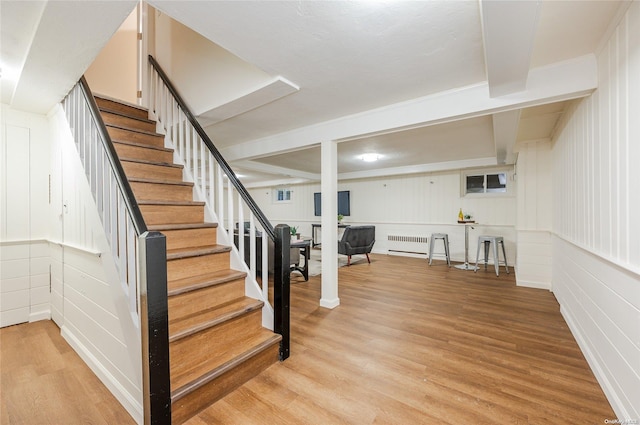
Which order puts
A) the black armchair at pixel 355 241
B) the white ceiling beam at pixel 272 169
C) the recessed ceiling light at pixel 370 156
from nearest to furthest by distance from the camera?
1. the recessed ceiling light at pixel 370 156
2. the white ceiling beam at pixel 272 169
3. the black armchair at pixel 355 241

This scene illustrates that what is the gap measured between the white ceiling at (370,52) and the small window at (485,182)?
308 cm

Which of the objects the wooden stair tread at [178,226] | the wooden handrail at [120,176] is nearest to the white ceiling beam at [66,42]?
the wooden handrail at [120,176]

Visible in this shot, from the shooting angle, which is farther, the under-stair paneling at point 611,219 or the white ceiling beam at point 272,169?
the white ceiling beam at point 272,169

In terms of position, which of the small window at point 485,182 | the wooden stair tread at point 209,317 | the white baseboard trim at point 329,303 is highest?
the small window at point 485,182

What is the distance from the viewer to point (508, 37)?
1398 mm

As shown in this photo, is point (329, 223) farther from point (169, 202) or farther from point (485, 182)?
point (485, 182)

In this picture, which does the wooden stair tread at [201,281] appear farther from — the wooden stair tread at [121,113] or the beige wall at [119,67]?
the beige wall at [119,67]

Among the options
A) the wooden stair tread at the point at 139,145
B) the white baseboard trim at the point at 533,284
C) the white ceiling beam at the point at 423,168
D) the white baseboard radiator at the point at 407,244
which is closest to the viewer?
the wooden stair tread at the point at 139,145

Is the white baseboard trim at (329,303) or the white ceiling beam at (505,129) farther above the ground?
Answer: the white ceiling beam at (505,129)

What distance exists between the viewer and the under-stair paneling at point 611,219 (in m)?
1.38

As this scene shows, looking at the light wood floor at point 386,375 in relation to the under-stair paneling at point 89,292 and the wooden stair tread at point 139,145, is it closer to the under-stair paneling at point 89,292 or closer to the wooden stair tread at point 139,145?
the under-stair paneling at point 89,292

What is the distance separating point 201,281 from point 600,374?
9.13ft

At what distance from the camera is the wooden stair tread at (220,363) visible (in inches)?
59.8

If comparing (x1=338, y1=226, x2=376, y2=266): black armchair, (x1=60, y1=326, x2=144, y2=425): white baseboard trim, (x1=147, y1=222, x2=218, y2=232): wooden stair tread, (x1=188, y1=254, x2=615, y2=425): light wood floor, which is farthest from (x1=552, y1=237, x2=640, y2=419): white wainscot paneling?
(x1=338, y1=226, x2=376, y2=266): black armchair
